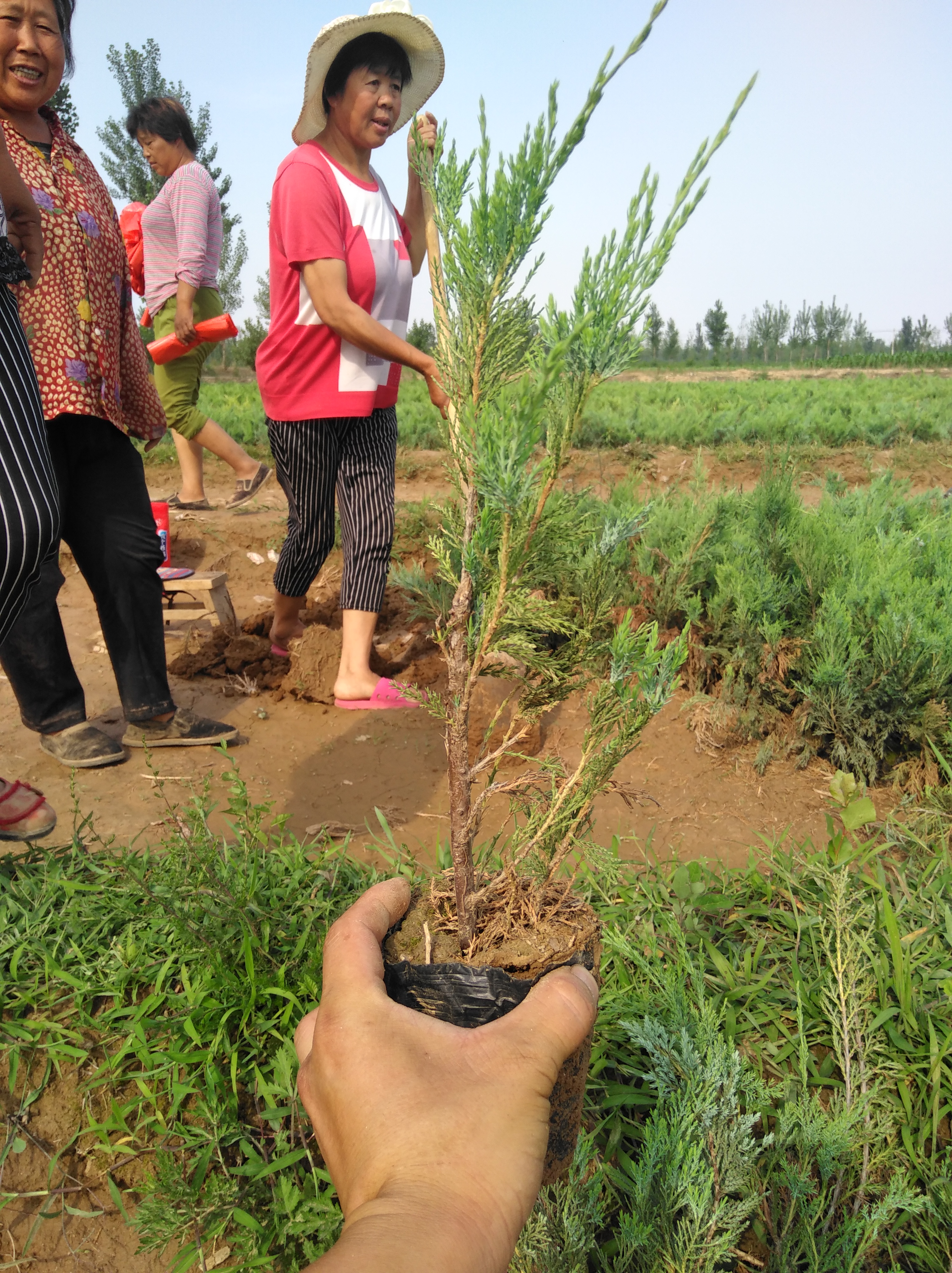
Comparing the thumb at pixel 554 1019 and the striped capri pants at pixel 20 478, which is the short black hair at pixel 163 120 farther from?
the thumb at pixel 554 1019

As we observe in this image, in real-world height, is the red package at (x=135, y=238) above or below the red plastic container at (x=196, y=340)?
above

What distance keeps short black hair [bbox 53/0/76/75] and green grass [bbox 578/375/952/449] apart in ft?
18.4

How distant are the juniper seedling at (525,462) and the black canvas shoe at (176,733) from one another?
2.38 metres

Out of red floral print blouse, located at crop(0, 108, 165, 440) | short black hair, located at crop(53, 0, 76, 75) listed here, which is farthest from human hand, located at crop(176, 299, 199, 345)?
short black hair, located at crop(53, 0, 76, 75)

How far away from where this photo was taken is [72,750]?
334cm

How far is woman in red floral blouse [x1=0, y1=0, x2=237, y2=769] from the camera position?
105 inches

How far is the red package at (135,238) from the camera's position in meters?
5.79

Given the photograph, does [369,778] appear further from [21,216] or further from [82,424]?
[21,216]

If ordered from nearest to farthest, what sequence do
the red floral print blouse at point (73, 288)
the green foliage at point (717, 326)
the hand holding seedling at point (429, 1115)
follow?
the hand holding seedling at point (429, 1115) < the red floral print blouse at point (73, 288) < the green foliage at point (717, 326)

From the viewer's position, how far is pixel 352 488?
380cm

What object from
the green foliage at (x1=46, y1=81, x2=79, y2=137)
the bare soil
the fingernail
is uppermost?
the green foliage at (x1=46, y1=81, x2=79, y2=137)

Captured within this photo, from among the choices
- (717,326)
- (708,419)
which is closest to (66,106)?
(708,419)

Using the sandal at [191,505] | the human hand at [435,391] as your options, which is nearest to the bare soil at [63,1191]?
the human hand at [435,391]

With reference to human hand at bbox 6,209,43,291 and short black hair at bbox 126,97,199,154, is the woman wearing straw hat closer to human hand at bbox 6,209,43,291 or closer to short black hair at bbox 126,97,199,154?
human hand at bbox 6,209,43,291
